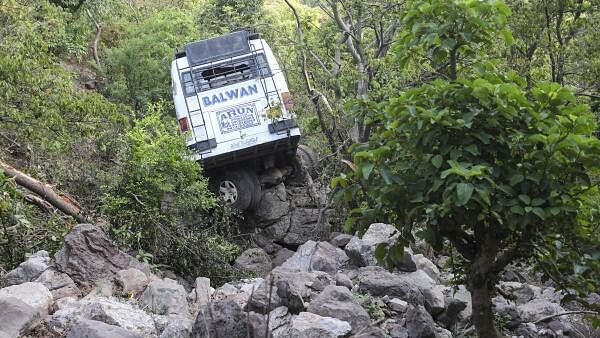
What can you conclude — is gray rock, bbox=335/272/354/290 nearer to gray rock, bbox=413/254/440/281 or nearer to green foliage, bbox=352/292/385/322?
green foliage, bbox=352/292/385/322

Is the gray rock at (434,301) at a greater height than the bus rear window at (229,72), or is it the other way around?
the bus rear window at (229,72)


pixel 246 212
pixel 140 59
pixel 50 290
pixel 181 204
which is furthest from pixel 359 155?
pixel 140 59

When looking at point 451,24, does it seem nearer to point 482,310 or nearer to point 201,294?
point 482,310

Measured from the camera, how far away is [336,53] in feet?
46.3

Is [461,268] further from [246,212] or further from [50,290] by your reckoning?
[246,212]

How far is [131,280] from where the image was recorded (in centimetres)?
688

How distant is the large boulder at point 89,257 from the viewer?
22.9 feet

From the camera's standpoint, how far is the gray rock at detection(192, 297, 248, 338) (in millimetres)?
5141

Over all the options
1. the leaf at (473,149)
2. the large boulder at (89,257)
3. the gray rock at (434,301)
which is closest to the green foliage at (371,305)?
the gray rock at (434,301)

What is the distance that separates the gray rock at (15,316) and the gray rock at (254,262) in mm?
5006

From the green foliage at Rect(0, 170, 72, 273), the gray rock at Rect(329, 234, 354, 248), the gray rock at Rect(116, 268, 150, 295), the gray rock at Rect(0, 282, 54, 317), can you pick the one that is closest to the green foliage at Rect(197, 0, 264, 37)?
the gray rock at Rect(329, 234, 354, 248)

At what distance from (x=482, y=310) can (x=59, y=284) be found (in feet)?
13.0

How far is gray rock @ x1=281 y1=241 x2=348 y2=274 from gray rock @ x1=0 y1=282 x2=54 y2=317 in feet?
10.9

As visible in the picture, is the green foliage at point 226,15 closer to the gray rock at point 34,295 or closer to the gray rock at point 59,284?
→ the gray rock at point 59,284
